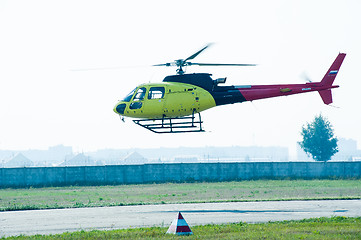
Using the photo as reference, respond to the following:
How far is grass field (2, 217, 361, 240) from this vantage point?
15758 mm

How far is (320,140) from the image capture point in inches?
3447

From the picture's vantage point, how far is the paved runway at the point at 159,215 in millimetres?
19734

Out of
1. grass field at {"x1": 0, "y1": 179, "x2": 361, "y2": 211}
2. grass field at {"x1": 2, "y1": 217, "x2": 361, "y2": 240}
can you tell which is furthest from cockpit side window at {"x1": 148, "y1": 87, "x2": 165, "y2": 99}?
grass field at {"x1": 2, "y1": 217, "x2": 361, "y2": 240}

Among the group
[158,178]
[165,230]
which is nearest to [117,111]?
[165,230]

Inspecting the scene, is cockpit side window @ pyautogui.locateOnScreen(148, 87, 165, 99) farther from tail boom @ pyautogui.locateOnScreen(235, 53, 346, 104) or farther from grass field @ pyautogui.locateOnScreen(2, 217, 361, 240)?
grass field @ pyautogui.locateOnScreen(2, 217, 361, 240)

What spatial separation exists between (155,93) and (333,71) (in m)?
10.4

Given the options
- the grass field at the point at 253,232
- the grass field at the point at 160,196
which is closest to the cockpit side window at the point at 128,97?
the grass field at the point at 160,196

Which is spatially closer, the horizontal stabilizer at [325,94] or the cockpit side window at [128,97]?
the cockpit side window at [128,97]

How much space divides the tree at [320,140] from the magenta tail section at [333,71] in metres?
61.7

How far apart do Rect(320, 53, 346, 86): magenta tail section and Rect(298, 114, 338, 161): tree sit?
61723mm

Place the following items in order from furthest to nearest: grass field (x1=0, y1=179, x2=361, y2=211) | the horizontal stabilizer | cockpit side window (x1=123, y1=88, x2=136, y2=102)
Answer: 1. grass field (x1=0, y1=179, x2=361, y2=211)
2. the horizontal stabilizer
3. cockpit side window (x1=123, y1=88, x2=136, y2=102)

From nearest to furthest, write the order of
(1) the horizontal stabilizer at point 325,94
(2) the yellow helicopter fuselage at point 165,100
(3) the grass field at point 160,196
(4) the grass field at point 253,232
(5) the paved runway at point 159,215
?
(4) the grass field at point 253,232, (5) the paved runway at point 159,215, (2) the yellow helicopter fuselage at point 165,100, (1) the horizontal stabilizer at point 325,94, (3) the grass field at point 160,196

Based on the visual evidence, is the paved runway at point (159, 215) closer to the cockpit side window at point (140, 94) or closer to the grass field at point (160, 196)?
the grass field at point (160, 196)

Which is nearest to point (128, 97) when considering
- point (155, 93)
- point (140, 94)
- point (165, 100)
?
point (140, 94)
